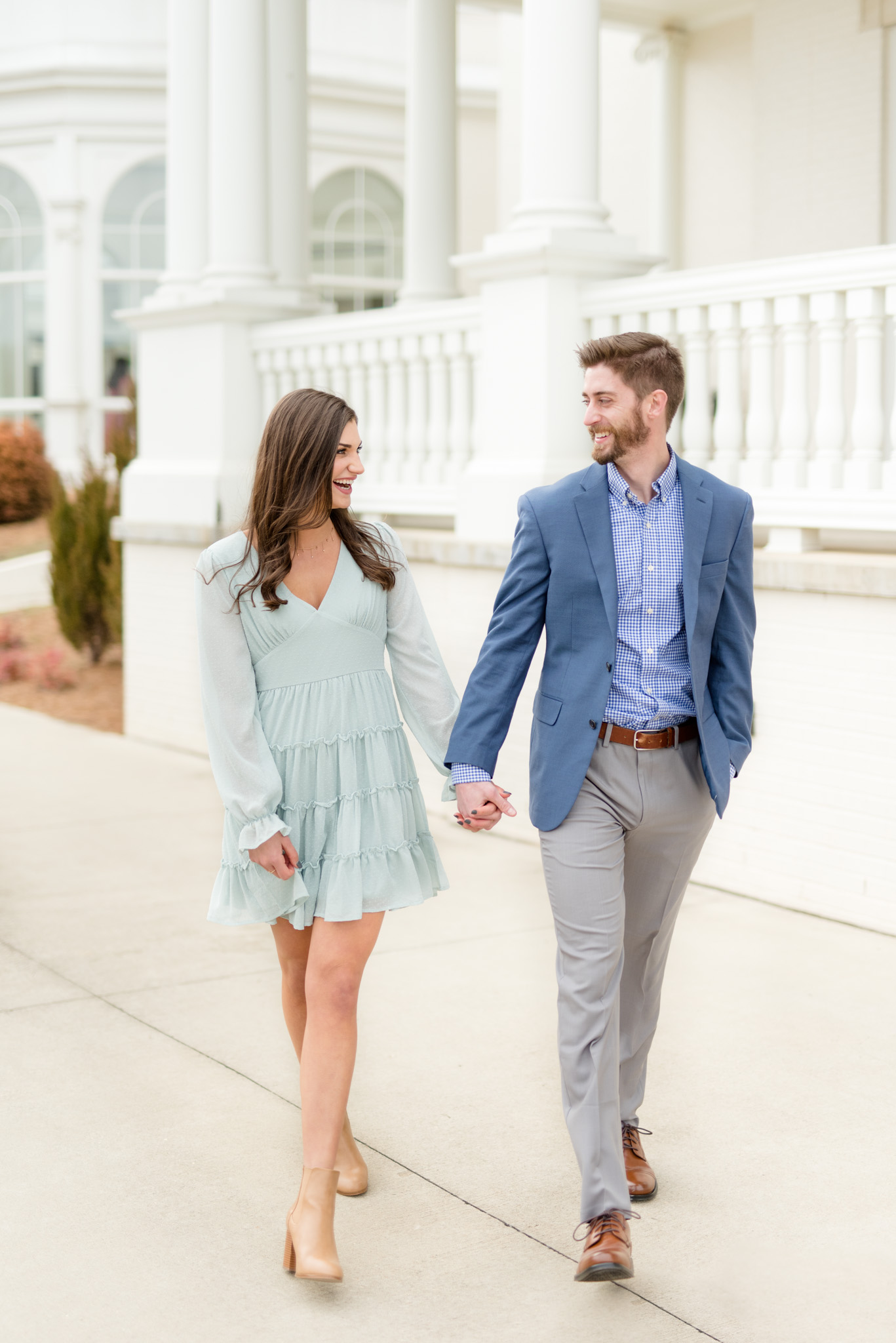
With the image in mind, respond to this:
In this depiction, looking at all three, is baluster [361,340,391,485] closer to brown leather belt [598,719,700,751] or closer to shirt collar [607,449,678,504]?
shirt collar [607,449,678,504]

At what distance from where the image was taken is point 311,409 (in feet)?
11.1

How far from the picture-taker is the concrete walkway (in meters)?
3.20

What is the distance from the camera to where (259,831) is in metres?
3.35

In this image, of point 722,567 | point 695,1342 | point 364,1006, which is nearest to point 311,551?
point 722,567

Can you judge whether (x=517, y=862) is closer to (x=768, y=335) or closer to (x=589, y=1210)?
(x=768, y=335)

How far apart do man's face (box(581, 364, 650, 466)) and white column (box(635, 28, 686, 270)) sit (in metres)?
9.33

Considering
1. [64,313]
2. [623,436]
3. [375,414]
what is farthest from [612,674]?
[64,313]

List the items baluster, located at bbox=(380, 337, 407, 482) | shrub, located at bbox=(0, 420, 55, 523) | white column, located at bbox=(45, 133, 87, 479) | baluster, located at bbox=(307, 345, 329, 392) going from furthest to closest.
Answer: white column, located at bbox=(45, 133, 87, 479)
shrub, located at bbox=(0, 420, 55, 523)
baluster, located at bbox=(307, 345, 329, 392)
baluster, located at bbox=(380, 337, 407, 482)

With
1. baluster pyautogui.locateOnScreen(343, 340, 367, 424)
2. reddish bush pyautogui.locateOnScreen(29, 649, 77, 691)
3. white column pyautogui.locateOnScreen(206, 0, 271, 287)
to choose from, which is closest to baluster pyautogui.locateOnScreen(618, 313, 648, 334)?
baluster pyautogui.locateOnScreen(343, 340, 367, 424)

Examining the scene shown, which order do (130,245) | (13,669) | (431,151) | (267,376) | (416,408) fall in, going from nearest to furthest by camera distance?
(416,408) → (267,376) → (431,151) → (13,669) → (130,245)

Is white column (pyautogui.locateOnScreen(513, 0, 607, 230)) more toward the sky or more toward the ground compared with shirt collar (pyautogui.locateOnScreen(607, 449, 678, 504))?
more toward the sky

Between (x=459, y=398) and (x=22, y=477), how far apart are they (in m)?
12.5

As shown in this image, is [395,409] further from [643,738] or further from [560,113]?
[643,738]

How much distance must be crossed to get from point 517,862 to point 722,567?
12.4 ft
